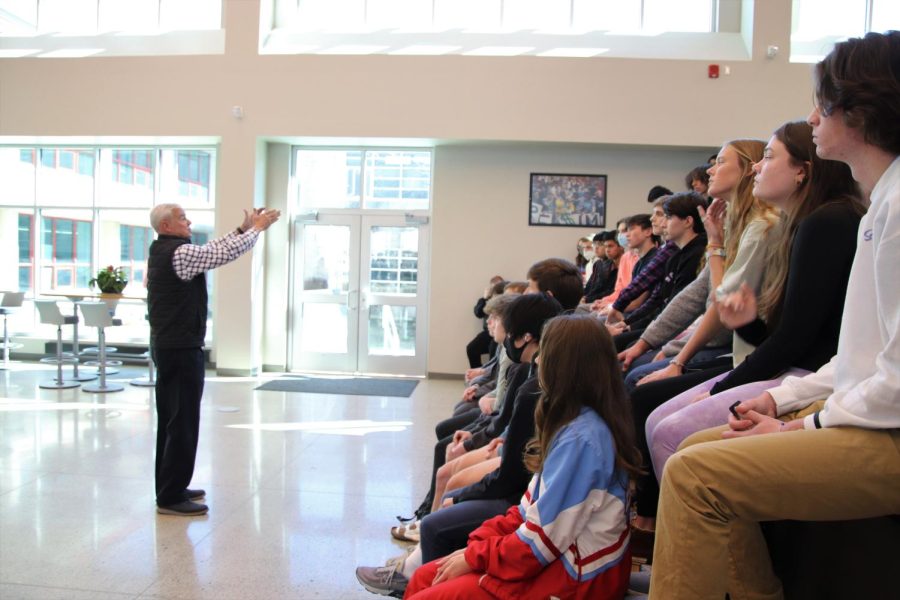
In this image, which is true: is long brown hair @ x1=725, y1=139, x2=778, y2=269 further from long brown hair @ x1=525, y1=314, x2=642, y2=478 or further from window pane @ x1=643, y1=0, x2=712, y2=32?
window pane @ x1=643, y1=0, x2=712, y2=32

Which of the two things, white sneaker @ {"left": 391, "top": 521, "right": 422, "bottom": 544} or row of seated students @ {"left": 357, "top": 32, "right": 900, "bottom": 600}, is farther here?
white sneaker @ {"left": 391, "top": 521, "right": 422, "bottom": 544}

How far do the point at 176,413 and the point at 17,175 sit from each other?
8.43 m

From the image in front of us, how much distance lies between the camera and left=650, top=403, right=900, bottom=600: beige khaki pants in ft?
4.21

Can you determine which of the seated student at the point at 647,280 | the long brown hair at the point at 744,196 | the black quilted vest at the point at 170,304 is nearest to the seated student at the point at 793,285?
the long brown hair at the point at 744,196

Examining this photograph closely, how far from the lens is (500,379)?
10.9 ft

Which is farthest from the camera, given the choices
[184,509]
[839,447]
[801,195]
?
[184,509]

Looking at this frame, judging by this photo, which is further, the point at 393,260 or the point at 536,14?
the point at 393,260

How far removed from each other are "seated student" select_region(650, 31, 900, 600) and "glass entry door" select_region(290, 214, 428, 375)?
26.0 ft

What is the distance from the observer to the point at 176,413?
370 centimetres

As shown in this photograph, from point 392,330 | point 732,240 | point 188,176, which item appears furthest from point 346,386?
point 732,240

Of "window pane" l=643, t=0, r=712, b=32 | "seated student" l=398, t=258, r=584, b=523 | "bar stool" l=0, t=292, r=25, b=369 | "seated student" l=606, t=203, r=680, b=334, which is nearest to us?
"seated student" l=398, t=258, r=584, b=523

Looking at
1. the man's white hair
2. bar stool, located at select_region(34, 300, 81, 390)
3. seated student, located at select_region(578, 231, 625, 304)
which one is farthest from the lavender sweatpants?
bar stool, located at select_region(34, 300, 81, 390)

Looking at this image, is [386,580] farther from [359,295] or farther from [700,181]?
[359,295]

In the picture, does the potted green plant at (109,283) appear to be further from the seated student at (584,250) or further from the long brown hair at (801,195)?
the long brown hair at (801,195)
